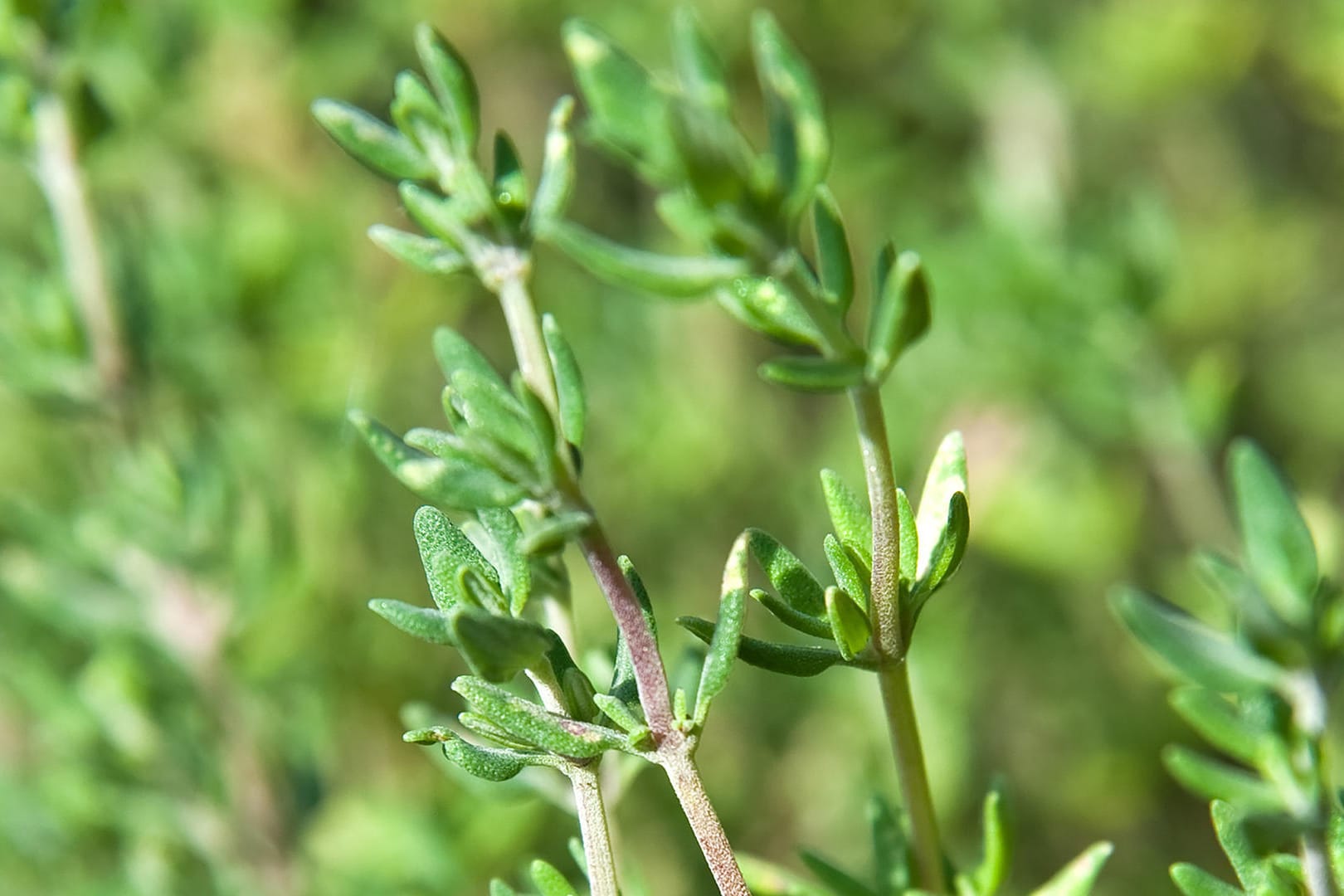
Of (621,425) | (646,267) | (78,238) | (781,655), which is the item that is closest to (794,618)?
(781,655)

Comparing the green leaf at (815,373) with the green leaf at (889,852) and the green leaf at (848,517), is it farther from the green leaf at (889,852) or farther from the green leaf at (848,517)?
the green leaf at (889,852)

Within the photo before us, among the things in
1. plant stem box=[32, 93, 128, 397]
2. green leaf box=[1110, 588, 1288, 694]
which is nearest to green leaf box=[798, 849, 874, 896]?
green leaf box=[1110, 588, 1288, 694]

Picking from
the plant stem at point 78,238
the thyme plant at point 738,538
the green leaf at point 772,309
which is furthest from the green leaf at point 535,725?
the plant stem at point 78,238

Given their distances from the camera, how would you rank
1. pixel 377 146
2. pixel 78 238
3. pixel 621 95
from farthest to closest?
pixel 78 238, pixel 377 146, pixel 621 95

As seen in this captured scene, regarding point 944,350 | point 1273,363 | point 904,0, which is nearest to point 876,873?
point 944,350

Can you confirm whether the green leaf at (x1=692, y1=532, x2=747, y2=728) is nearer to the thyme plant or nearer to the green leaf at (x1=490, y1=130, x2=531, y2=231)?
the thyme plant

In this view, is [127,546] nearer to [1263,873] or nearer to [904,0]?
[1263,873]

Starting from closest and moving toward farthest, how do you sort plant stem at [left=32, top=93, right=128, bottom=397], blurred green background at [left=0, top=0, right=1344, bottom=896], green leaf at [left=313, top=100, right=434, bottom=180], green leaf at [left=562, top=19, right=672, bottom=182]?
1. green leaf at [left=562, top=19, right=672, bottom=182]
2. green leaf at [left=313, top=100, right=434, bottom=180]
3. plant stem at [left=32, top=93, right=128, bottom=397]
4. blurred green background at [left=0, top=0, right=1344, bottom=896]

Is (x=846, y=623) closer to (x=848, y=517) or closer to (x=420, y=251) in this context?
(x=848, y=517)
